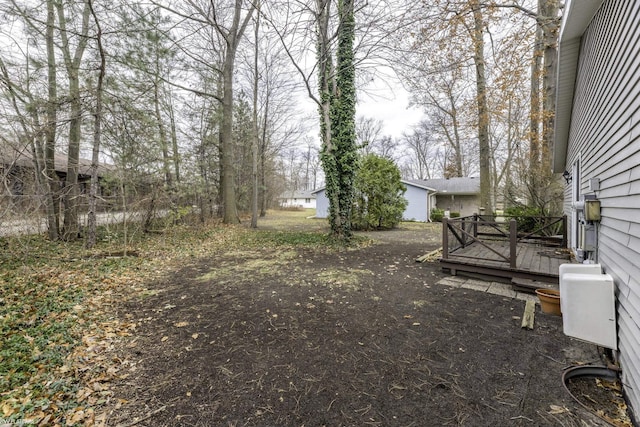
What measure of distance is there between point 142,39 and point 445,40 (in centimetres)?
916

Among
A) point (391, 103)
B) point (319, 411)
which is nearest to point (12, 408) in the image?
point (319, 411)

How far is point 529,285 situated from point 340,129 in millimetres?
6314

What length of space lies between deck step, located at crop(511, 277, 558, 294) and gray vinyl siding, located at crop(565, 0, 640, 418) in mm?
1248

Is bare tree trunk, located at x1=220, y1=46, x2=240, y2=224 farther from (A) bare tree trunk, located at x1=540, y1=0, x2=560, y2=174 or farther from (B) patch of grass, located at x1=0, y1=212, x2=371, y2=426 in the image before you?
(A) bare tree trunk, located at x1=540, y1=0, x2=560, y2=174

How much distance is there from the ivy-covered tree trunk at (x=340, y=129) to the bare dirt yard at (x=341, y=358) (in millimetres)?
4333

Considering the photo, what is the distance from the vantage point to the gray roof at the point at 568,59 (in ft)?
12.3

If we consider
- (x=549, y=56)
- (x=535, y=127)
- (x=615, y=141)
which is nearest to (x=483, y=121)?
(x=535, y=127)

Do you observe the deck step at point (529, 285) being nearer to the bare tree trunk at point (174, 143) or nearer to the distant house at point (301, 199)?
the bare tree trunk at point (174, 143)

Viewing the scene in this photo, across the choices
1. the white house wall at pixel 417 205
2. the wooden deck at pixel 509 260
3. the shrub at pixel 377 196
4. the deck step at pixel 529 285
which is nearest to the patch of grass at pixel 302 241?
the wooden deck at pixel 509 260

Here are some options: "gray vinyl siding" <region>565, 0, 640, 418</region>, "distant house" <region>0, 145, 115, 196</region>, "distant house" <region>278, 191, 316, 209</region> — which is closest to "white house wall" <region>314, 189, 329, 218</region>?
"distant house" <region>0, 145, 115, 196</region>

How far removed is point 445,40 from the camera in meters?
8.91

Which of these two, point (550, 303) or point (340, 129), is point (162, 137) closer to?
point (340, 129)

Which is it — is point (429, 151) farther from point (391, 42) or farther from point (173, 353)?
point (173, 353)

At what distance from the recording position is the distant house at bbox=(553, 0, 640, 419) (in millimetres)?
2086
